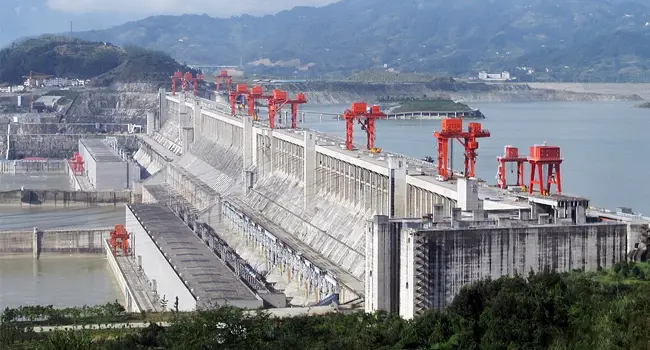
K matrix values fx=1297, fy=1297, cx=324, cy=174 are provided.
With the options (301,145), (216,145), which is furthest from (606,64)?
(301,145)

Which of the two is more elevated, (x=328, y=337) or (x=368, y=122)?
(x=368, y=122)

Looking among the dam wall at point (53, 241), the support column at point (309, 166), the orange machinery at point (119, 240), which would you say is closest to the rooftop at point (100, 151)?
the dam wall at point (53, 241)

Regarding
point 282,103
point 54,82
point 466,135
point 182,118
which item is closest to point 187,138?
point 182,118

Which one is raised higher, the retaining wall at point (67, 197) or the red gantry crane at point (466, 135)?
the red gantry crane at point (466, 135)

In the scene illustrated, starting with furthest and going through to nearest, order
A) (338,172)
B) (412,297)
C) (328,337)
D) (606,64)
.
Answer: (606,64), (338,172), (412,297), (328,337)

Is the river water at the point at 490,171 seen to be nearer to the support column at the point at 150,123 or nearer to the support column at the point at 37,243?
the support column at the point at 37,243

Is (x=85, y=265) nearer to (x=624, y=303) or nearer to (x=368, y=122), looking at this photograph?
(x=368, y=122)

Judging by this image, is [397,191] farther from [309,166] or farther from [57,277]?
[57,277]
